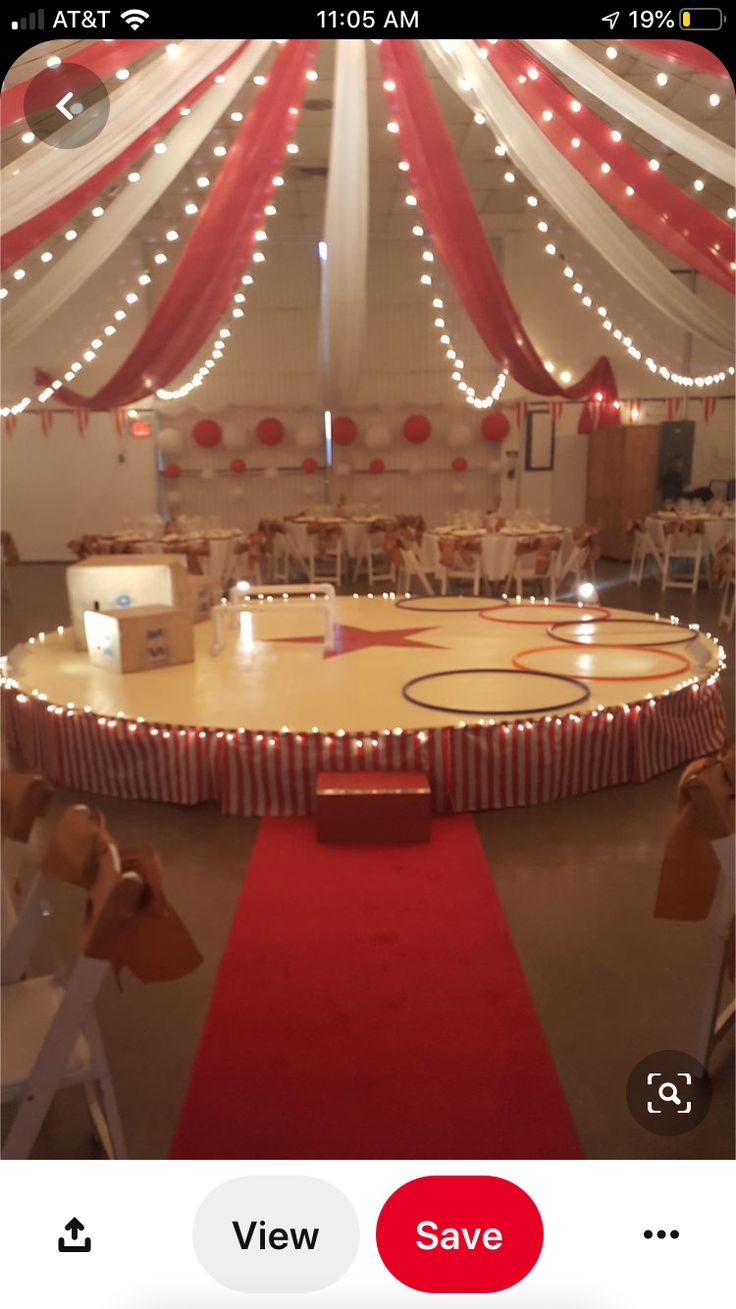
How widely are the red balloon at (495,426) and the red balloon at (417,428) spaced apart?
0.73 meters

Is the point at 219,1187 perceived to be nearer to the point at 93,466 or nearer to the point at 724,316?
the point at 724,316

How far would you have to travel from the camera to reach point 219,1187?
817 mm

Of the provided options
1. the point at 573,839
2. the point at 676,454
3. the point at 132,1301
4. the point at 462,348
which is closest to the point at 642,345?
the point at 676,454

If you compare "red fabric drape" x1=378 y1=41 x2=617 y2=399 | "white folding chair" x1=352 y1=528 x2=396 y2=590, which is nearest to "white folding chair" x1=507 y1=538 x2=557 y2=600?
"white folding chair" x1=352 y1=528 x2=396 y2=590

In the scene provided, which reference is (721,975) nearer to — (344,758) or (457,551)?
(344,758)

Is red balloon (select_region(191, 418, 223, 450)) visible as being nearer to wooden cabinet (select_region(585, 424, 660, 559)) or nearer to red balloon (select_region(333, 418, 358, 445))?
red balloon (select_region(333, 418, 358, 445))

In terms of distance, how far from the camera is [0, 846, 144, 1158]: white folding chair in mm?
1258

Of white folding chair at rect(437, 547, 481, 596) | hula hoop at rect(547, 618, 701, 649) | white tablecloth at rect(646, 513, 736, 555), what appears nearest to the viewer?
hula hoop at rect(547, 618, 701, 649)

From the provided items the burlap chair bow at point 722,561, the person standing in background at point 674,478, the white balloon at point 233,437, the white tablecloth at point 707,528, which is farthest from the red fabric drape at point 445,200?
the white balloon at point 233,437

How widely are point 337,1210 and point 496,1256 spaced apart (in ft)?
0.47

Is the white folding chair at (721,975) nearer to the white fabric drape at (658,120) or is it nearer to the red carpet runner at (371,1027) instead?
the red carpet runner at (371,1027)

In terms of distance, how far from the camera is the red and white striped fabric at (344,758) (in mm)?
3488

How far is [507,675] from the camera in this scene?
14.2 feet

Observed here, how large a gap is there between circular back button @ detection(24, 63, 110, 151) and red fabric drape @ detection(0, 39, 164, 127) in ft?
0.03
